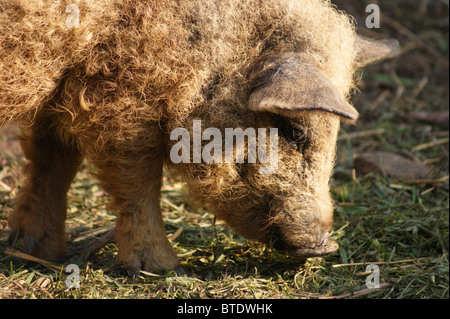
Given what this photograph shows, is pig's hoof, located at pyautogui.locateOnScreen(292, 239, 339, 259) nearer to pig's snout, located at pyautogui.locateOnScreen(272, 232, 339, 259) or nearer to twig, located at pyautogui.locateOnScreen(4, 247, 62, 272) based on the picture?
pig's snout, located at pyautogui.locateOnScreen(272, 232, 339, 259)

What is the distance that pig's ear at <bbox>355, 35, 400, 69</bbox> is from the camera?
405 centimetres

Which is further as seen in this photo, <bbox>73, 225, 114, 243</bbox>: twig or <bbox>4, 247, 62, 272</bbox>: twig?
<bbox>73, 225, 114, 243</bbox>: twig

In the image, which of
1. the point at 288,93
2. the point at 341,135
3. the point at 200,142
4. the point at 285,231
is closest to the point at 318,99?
the point at 288,93

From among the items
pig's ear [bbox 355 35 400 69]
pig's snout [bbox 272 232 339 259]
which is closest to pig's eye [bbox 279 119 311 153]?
pig's snout [bbox 272 232 339 259]

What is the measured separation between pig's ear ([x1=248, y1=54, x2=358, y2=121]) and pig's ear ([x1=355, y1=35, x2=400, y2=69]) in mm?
871

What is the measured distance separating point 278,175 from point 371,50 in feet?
4.34

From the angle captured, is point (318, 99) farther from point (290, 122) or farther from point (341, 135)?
point (341, 135)

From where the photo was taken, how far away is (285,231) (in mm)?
3650

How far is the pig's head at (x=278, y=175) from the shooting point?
11.0 feet

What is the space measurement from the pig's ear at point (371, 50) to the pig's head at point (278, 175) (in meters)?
0.72

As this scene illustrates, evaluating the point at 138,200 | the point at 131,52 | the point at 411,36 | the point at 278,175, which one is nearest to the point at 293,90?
the point at 278,175

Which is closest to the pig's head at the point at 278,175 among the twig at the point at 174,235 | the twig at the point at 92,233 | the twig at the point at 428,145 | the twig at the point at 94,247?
the twig at the point at 174,235

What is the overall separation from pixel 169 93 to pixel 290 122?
781 millimetres

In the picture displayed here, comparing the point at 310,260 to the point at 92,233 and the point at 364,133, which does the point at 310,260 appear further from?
the point at 364,133
